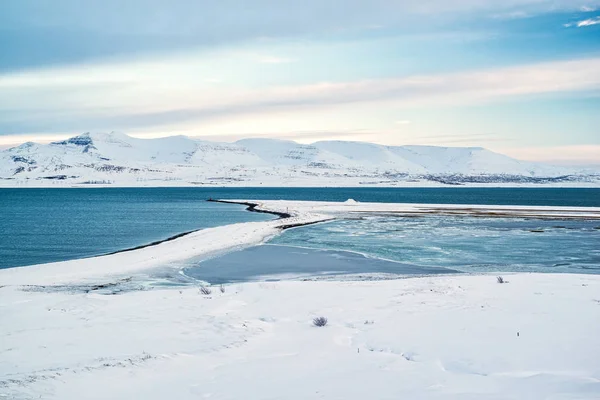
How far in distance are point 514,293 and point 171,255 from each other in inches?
725

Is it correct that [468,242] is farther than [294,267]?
Yes

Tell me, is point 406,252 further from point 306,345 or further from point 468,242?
point 306,345

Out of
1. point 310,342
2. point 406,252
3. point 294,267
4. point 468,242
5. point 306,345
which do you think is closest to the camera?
point 306,345

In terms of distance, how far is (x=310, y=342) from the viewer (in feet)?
36.0

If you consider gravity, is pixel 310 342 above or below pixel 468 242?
above

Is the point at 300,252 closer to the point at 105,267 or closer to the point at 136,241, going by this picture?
the point at 105,267

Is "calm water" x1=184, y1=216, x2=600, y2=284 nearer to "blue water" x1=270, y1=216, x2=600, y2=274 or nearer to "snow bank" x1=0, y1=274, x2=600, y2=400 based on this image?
"blue water" x1=270, y1=216, x2=600, y2=274

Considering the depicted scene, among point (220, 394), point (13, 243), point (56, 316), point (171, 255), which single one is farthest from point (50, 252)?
point (220, 394)

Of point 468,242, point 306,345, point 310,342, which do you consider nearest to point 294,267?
point 310,342

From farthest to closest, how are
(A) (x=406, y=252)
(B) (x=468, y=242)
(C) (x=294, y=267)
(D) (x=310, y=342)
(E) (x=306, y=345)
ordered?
(B) (x=468, y=242) < (A) (x=406, y=252) < (C) (x=294, y=267) < (D) (x=310, y=342) < (E) (x=306, y=345)

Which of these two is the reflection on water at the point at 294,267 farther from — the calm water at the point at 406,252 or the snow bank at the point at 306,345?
the snow bank at the point at 306,345

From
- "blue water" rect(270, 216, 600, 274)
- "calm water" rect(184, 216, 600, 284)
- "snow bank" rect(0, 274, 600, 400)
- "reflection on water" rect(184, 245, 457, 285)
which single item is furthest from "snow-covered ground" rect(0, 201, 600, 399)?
"blue water" rect(270, 216, 600, 274)

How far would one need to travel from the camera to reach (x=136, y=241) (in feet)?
130

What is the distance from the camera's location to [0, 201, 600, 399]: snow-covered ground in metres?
8.38
